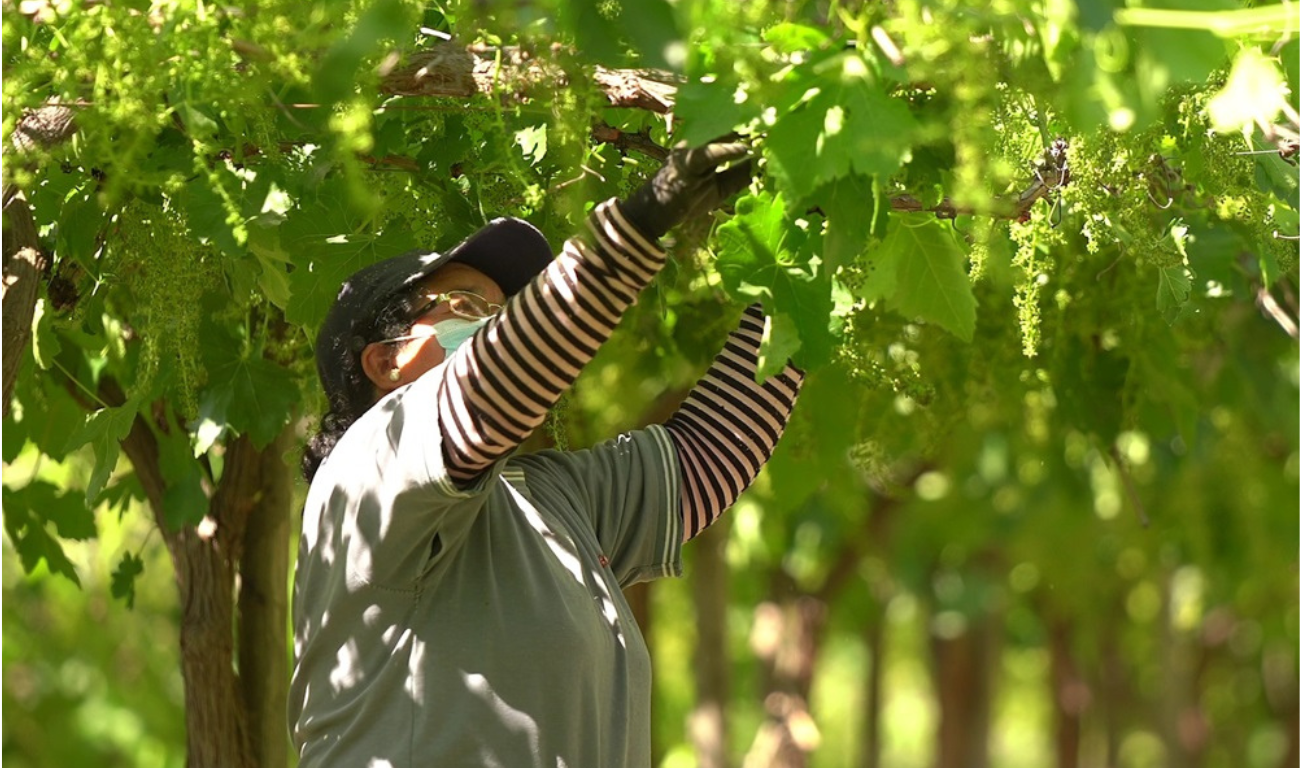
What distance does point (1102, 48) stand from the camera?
79.0 inches

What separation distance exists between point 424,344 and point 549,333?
0.52m

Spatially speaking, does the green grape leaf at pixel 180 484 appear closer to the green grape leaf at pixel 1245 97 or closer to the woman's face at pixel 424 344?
the woman's face at pixel 424 344

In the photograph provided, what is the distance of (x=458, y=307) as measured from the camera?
2920 millimetres

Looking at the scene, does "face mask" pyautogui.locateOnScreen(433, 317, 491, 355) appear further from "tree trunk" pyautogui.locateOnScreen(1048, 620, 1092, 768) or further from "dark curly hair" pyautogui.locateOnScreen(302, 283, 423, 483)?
"tree trunk" pyautogui.locateOnScreen(1048, 620, 1092, 768)

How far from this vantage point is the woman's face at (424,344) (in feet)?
9.50

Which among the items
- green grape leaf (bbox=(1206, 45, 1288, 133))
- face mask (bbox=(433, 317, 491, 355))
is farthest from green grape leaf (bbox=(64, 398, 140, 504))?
green grape leaf (bbox=(1206, 45, 1288, 133))

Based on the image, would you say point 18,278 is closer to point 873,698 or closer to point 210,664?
point 210,664

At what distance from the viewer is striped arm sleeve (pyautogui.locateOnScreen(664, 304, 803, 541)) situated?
10.5 ft

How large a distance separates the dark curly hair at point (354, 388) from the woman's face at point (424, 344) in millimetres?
17

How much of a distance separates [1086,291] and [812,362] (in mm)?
1966

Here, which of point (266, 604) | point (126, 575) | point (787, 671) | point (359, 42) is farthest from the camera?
point (787, 671)

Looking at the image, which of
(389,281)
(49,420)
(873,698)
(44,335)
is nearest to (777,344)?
(389,281)

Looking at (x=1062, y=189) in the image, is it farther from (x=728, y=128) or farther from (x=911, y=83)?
(x=728, y=128)

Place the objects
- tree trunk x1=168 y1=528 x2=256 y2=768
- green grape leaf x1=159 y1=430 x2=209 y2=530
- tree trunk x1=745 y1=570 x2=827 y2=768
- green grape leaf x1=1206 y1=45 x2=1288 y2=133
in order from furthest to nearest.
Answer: tree trunk x1=745 y1=570 x2=827 y2=768, tree trunk x1=168 y1=528 x2=256 y2=768, green grape leaf x1=159 y1=430 x2=209 y2=530, green grape leaf x1=1206 y1=45 x2=1288 y2=133
